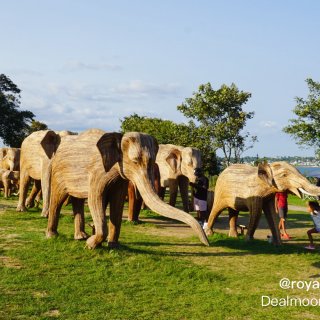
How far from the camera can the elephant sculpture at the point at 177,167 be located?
1507 cm

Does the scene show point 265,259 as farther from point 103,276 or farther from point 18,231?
point 18,231

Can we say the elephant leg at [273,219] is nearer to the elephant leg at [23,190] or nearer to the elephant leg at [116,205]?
the elephant leg at [116,205]

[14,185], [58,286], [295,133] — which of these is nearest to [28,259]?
[58,286]

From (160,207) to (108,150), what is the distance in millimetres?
1518

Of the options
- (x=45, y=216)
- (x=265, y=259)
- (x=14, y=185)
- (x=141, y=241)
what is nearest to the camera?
(x=265, y=259)

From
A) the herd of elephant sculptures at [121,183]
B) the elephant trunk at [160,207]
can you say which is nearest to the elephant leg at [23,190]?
the herd of elephant sculptures at [121,183]

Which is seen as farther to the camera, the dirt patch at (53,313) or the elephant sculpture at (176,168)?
the elephant sculpture at (176,168)

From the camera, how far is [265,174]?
8.89m

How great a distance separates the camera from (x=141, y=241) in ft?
30.4

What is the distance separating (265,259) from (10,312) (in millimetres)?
4714

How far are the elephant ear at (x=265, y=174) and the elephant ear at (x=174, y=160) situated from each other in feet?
22.5

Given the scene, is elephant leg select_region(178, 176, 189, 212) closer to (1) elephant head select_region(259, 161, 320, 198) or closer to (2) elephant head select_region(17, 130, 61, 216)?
(2) elephant head select_region(17, 130, 61, 216)

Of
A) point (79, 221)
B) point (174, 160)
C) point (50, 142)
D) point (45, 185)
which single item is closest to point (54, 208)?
point (79, 221)

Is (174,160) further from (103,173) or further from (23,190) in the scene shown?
(103,173)
